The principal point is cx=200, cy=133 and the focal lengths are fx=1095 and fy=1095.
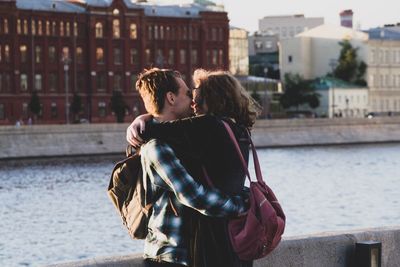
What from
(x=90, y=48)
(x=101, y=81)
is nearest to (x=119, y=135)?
(x=101, y=81)

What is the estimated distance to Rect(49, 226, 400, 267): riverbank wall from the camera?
7.67m

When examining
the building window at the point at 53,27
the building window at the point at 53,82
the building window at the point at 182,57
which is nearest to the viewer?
the building window at the point at 53,82

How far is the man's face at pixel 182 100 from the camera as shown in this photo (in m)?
6.01

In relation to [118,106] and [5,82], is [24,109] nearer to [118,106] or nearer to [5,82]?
[5,82]

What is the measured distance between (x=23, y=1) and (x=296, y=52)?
31.5 metres

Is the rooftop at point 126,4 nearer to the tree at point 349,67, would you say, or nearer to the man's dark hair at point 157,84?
the tree at point 349,67

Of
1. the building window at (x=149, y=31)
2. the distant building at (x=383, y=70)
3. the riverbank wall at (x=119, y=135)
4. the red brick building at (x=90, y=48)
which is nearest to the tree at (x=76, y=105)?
the red brick building at (x=90, y=48)

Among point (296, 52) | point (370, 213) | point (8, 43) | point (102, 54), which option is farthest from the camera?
point (296, 52)

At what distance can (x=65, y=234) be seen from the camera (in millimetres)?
26609

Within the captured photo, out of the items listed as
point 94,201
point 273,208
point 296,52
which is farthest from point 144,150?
point 296,52

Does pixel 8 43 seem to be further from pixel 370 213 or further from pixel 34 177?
pixel 370 213

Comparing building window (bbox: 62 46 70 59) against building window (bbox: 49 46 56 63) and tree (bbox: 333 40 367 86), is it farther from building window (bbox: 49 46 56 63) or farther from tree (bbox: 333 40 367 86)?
tree (bbox: 333 40 367 86)

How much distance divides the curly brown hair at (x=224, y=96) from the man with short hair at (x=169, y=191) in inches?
4.8

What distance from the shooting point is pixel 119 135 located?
207 feet
